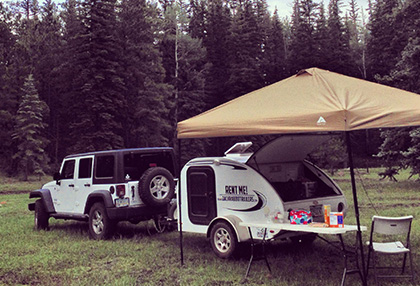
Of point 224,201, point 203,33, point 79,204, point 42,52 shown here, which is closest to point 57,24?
point 42,52

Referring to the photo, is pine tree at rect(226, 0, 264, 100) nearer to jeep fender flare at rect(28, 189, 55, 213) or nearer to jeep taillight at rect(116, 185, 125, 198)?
jeep fender flare at rect(28, 189, 55, 213)

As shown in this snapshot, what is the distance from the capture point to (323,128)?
5.95 meters

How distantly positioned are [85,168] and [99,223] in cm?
137

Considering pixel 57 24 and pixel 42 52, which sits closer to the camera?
pixel 42 52

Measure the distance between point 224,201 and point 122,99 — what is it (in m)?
32.1

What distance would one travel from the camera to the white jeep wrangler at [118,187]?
1027 centimetres

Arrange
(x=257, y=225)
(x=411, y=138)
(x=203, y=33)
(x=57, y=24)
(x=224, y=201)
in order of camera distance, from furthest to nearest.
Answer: (x=203, y=33) < (x=57, y=24) < (x=411, y=138) < (x=224, y=201) < (x=257, y=225)

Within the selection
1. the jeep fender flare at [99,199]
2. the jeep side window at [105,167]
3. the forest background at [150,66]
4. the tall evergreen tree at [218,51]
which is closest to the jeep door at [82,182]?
the jeep fender flare at [99,199]

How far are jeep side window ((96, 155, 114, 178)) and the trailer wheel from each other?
10.3 ft

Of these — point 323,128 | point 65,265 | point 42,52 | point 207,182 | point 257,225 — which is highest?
point 42,52

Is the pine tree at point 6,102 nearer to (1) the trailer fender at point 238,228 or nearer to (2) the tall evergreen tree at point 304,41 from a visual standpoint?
(2) the tall evergreen tree at point 304,41

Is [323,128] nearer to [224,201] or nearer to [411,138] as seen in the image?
[224,201]

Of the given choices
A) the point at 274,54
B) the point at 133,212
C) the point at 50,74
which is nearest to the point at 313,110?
the point at 133,212

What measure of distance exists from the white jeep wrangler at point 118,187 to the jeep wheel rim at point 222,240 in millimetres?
2315
